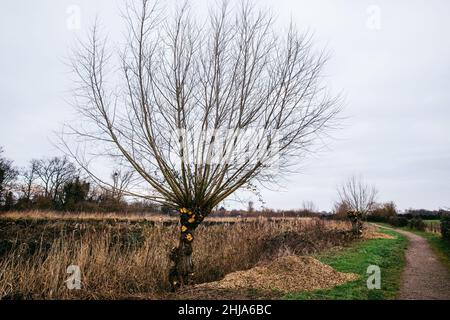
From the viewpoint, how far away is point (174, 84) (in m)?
6.75

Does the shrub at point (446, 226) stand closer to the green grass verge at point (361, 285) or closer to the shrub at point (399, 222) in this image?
the green grass verge at point (361, 285)

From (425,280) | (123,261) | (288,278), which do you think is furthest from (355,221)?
(123,261)

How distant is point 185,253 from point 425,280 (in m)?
6.27

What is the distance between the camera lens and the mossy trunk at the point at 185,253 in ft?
22.6

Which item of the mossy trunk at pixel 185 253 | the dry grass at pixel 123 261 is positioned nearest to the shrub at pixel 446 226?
the dry grass at pixel 123 261

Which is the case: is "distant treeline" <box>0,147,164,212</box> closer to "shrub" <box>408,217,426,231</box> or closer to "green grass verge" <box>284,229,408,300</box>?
"green grass verge" <box>284,229,408,300</box>

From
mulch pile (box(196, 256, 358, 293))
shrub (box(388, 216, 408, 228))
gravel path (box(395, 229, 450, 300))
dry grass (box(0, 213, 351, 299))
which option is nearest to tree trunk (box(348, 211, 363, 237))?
gravel path (box(395, 229, 450, 300))

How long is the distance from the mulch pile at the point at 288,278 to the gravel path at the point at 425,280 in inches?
50.3

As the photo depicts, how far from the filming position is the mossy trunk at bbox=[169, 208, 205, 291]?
689cm
